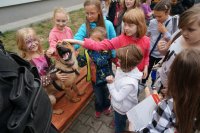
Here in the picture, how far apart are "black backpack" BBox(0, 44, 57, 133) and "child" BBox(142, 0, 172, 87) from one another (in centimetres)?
215

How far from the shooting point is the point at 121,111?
2.39 m

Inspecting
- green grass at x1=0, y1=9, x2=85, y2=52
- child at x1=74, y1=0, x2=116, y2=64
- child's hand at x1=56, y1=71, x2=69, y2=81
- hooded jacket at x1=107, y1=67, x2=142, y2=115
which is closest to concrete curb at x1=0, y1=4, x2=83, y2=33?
green grass at x1=0, y1=9, x2=85, y2=52

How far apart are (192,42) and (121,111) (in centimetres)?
102

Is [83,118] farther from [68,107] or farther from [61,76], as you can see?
[61,76]

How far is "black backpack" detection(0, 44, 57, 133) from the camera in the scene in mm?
1120

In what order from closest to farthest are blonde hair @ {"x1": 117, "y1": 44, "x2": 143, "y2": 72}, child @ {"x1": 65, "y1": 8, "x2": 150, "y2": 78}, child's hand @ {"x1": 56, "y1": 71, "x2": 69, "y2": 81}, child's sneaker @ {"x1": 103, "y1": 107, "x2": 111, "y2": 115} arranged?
blonde hair @ {"x1": 117, "y1": 44, "x2": 143, "y2": 72}, child's hand @ {"x1": 56, "y1": 71, "x2": 69, "y2": 81}, child @ {"x1": 65, "y1": 8, "x2": 150, "y2": 78}, child's sneaker @ {"x1": 103, "y1": 107, "x2": 111, "y2": 115}

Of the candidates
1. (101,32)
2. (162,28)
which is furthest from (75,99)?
(162,28)

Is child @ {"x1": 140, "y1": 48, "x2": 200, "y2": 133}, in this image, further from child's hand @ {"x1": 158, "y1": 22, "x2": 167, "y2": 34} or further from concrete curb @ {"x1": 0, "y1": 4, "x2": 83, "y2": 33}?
concrete curb @ {"x1": 0, "y1": 4, "x2": 83, "y2": 33}

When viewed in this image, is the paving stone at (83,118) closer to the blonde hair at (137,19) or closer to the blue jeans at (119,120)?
the blue jeans at (119,120)

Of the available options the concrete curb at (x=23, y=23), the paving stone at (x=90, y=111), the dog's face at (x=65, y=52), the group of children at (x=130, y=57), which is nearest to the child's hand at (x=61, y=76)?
the group of children at (x=130, y=57)

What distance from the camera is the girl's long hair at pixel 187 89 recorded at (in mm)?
1304

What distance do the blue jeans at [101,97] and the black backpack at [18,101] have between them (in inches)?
65.4

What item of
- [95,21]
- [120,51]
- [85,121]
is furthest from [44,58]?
[85,121]

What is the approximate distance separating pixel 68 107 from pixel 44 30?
4.21 m
